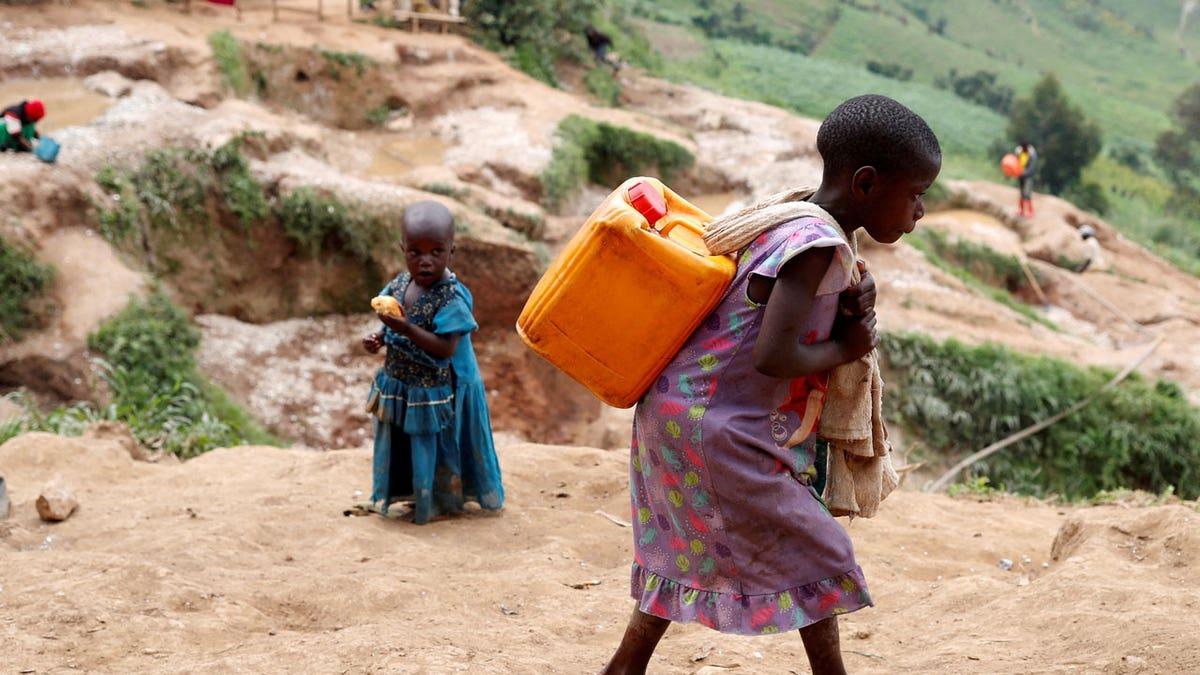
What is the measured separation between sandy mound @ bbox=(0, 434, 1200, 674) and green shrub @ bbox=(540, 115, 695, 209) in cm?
861

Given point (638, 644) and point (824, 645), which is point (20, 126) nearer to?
point (638, 644)

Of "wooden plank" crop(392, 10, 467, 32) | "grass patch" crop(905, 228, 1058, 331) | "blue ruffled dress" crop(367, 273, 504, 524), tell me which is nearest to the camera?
"blue ruffled dress" crop(367, 273, 504, 524)

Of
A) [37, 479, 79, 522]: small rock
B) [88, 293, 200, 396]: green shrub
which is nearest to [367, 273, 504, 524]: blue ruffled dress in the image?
[37, 479, 79, 522]: small rock

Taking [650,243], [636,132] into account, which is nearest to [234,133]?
[636,132]

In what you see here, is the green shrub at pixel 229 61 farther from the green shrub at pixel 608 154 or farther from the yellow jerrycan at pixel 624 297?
the yellow jerrycan at pixel 624 297

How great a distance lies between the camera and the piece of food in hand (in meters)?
4.06

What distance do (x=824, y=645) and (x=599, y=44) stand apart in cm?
1754

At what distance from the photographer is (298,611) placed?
3.41 m

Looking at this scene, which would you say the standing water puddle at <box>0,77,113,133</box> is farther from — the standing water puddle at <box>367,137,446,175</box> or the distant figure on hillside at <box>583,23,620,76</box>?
Result: the distant figure on hillside at <box>583,23,620,76</box>

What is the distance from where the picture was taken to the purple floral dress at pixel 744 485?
2.26 meters

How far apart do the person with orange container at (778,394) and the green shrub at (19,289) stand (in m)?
7.29

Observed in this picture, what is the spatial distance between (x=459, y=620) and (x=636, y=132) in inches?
467

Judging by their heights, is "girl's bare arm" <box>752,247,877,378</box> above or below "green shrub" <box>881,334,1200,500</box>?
above

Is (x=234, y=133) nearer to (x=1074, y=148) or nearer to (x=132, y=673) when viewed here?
(x=132, y=673)
